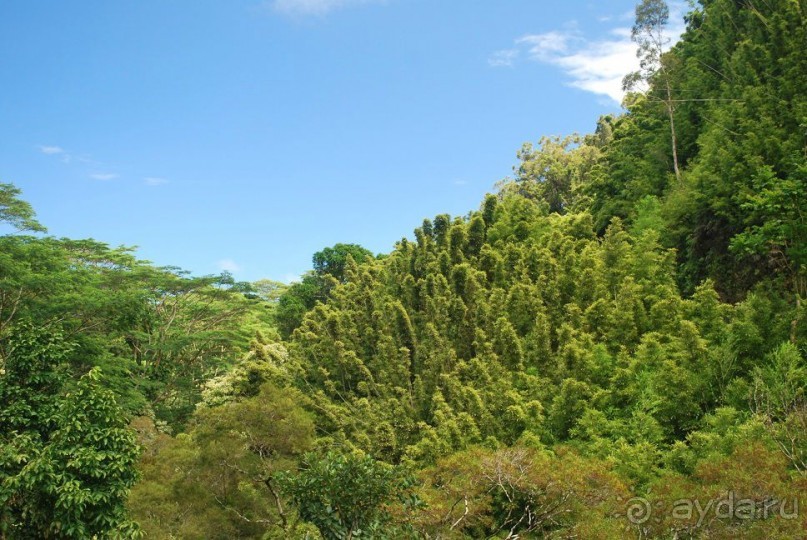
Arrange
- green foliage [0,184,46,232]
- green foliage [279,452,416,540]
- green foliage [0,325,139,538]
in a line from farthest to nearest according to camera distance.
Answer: green foliage [0,184,46,232], green foliage [0,325,139,538], green foliage [279,452,416,540]

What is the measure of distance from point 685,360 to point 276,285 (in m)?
36.4

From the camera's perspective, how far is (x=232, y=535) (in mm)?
14625

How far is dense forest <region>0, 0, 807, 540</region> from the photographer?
8.27m

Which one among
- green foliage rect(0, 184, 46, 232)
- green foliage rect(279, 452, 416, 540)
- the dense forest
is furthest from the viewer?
green foliage rect(0, 184, 46, 232)

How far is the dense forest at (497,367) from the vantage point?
27.1 ft

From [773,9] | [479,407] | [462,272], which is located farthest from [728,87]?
[479,407]

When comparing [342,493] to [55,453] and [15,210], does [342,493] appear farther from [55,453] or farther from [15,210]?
[15,210]

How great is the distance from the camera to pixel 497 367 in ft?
60.5

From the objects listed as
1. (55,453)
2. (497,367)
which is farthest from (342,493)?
(497,367)

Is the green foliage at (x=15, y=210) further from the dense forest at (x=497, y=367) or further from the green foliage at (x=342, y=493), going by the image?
the green foliage at (x=342, y=493)

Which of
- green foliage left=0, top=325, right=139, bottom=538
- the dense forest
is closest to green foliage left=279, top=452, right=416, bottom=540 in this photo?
the dense forest

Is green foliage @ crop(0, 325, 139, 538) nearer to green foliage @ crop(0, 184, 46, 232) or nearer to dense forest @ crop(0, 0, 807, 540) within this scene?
dense forest @ crop(0, 0, 807, 540)

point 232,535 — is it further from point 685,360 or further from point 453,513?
point 685,360

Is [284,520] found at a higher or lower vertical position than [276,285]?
lower
